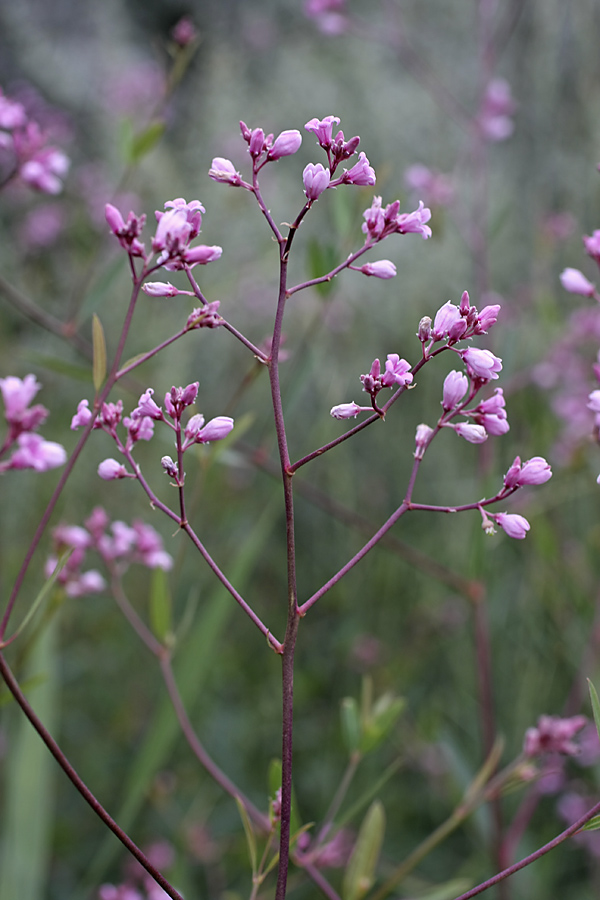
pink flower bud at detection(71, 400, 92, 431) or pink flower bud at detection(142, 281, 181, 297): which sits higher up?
pink flower bud at detection(142, 281, 181, 297)

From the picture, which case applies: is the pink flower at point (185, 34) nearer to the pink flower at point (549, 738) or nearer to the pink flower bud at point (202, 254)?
the pink flower bud at point (202, 254)

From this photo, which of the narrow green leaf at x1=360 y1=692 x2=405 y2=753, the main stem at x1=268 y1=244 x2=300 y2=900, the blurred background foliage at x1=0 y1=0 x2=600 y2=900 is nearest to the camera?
the main stem at x1=268 y1=244 x2=300 y2=900

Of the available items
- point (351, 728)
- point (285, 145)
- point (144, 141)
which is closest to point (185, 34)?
point (144, 141)

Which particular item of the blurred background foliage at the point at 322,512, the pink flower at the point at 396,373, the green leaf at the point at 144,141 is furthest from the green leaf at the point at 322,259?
the pink flower at the point at 396,373

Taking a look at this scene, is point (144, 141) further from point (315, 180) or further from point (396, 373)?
point (396, 373)

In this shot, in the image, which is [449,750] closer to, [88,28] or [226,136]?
[226,136]

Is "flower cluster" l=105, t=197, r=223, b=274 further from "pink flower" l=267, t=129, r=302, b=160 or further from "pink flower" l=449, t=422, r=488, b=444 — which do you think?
"pink flower" l=449, t=422, r=488, b=444

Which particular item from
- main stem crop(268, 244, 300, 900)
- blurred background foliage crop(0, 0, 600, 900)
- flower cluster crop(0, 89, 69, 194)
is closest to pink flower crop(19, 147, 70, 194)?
flower cluster crop(0, 89, 69, 194)
